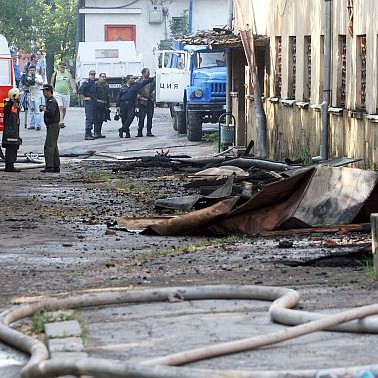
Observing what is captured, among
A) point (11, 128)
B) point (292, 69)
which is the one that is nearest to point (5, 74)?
point (11, 128)

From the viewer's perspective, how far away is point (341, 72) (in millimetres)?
25844

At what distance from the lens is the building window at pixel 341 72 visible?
25.7 meters

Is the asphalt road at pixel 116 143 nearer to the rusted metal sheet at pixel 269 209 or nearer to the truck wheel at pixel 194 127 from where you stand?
the truck wheel at pixel 194 127

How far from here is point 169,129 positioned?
155ft

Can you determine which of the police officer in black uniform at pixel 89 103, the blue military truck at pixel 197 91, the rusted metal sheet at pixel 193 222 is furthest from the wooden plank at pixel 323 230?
the police officer in black uniform at pixel 89 103

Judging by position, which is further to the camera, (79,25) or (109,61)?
(79,25)

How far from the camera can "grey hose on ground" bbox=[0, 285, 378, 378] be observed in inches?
282

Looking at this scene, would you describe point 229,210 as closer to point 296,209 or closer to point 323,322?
point 296,209

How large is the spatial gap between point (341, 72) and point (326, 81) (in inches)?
14.9

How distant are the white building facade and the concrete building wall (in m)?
34.8

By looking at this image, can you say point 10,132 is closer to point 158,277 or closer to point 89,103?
point 89,103

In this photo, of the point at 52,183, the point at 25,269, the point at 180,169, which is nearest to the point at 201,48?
the point at 180,169

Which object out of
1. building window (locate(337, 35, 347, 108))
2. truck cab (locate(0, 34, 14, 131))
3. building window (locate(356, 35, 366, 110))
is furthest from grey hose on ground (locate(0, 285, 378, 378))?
truck cab (locate(0, 34, 14, 131))

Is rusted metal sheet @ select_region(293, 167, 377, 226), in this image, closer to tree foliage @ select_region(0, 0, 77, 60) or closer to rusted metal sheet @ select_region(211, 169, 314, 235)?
rusted metal sheet @ select_region(211, 169, 314, 235)
